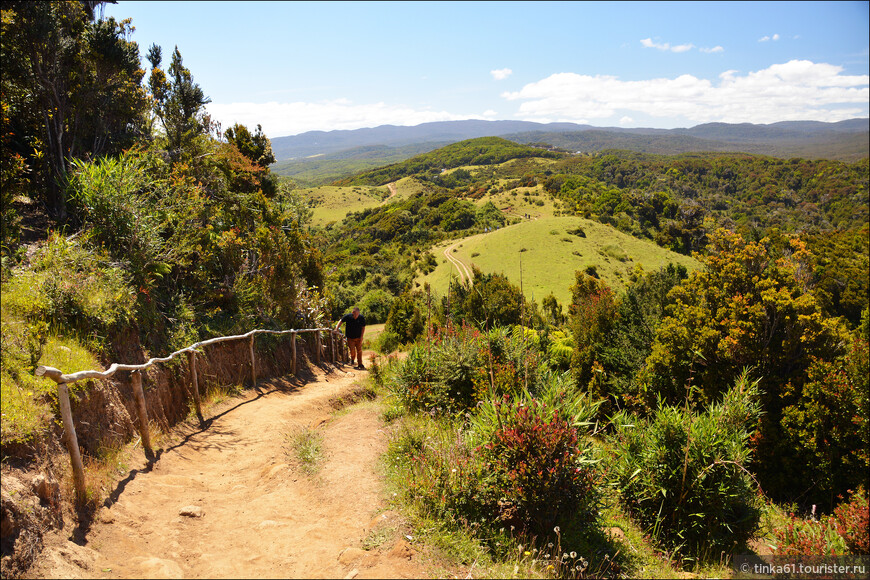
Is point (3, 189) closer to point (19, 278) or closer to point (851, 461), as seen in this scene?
point (19, 278)

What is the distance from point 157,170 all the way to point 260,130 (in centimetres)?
1502

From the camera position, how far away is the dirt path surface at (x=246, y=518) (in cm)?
339

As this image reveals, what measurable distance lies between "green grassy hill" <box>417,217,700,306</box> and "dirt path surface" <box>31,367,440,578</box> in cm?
3814

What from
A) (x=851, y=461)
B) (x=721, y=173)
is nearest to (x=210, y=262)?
(x=851, y=461)

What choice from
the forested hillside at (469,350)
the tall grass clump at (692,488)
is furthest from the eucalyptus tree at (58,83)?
the tall grass clump at (692,488)

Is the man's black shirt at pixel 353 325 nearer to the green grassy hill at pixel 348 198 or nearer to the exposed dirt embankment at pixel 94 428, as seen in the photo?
the exposed dirt embankment at pixel 94 428

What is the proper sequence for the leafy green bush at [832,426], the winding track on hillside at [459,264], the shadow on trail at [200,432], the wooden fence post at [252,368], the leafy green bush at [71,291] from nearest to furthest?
the shadow on trail at [200,432] → the leafy green bush at [71,291] → the wooden fence post at [252,368] → the leafy green bush at [832,426] → the winding track on hillside at [459,264]

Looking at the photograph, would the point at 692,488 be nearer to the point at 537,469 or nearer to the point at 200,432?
the point at 537,469

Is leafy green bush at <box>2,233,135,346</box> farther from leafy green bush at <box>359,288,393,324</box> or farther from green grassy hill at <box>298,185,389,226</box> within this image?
green grassy hill at <box>298,185,389,226</box>

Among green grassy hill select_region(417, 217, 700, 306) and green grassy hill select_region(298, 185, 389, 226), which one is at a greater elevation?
green grassy hill select_region(298, 185, 389, 226)

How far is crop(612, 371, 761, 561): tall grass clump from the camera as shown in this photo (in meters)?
5.79

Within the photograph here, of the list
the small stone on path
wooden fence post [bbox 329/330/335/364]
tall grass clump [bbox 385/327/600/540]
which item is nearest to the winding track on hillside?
wooden fence post [bbox 329/330/335/364]

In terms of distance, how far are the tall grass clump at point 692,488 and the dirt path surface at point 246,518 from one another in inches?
147

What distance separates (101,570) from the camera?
3201 millimetres
